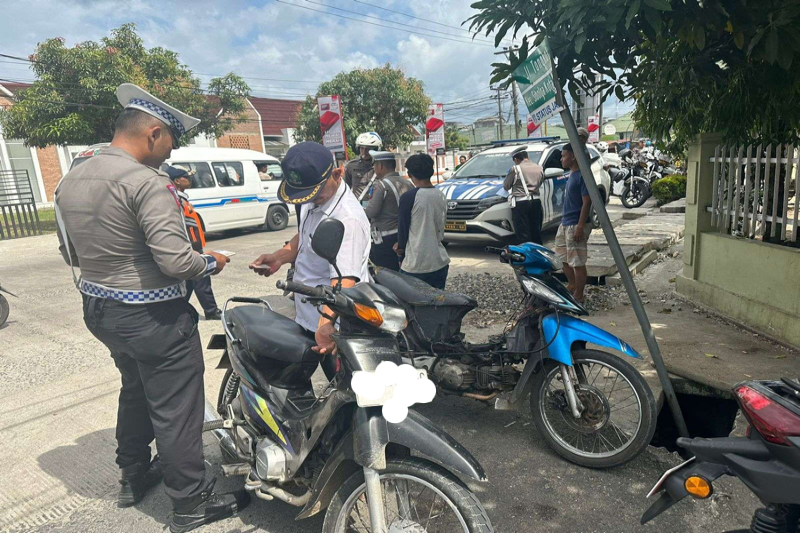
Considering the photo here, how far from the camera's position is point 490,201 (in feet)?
27.0

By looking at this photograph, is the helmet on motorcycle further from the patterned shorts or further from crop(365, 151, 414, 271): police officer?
the patterned shorts

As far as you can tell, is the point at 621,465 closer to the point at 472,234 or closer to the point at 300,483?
the point at 300,483

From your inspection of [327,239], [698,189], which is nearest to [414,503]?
[327,239]

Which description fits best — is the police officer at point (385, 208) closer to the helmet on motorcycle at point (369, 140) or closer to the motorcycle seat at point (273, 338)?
the helmet on motorcycle at point (369, 140)

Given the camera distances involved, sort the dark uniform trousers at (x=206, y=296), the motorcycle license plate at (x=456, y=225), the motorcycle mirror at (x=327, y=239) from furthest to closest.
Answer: the motorcycle license plate at (x=456, y=225)
the dark uniform trousers at (x=206, y=296)
the motorcycle mirror at (x=327, y=239)

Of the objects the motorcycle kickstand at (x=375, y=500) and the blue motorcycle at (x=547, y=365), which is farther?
the blue motorcycle at (x=547, y=365)

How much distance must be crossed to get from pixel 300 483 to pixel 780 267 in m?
4.10

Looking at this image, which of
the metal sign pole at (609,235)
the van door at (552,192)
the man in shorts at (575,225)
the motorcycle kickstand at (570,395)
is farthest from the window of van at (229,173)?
the motorcycle kickstand at (570,395)

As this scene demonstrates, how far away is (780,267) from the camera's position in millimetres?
4250

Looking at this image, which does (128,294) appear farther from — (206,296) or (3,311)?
(3,311)

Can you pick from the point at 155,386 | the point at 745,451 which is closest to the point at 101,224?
the point at 155,386

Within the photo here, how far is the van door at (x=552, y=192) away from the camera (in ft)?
29.5

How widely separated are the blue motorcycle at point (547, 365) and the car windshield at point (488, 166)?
619 centimetres

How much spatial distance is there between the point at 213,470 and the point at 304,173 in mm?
1812
